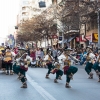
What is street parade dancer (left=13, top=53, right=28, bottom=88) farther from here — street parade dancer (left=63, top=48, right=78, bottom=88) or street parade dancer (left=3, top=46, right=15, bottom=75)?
street parade dancer (left=3, top=46, right=15, bottom=75)

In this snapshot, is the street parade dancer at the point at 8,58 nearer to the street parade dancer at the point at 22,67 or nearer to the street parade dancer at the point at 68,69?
the street parade dancer at the point at 68,69

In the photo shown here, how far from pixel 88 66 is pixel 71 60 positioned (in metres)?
4.42

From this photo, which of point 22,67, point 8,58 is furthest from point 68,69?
point 8,58

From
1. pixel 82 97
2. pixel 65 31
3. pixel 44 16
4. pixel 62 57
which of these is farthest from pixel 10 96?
pixel 44 16

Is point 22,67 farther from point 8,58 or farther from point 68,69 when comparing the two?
point 8,58

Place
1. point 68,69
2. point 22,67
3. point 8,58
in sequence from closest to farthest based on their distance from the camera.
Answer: point 22,67 < point 68,69 < point 8,58

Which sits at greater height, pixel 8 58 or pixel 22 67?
pixel 8 58

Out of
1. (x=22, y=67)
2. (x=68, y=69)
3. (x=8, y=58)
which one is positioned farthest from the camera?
(x=8, y=58)

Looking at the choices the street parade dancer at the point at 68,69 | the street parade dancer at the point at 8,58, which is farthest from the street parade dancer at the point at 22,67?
the street parade dancer at the point at 8,58

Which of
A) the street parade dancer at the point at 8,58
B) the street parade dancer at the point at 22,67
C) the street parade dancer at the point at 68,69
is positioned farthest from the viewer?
the street parade dancer at the point at 8,58

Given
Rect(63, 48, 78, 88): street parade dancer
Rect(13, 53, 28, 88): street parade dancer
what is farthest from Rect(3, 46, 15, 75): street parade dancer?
Rect(13, 53, 28, 88): street parade dancer

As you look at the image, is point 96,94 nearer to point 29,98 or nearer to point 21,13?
point 29,98

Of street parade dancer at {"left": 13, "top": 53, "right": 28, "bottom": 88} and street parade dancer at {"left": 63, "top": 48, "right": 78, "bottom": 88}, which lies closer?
street parade dancer at {"left": 13, "top": 53, "right": 28, "bottom": 88}

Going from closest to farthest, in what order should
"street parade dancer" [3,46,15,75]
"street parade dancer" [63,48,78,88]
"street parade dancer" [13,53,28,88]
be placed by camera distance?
1. "street parade dancer" [13,53,28,88]
2. "street parade dancer" [63,48,78,88]
3. "street parade dancer" [3,46,15,75]
